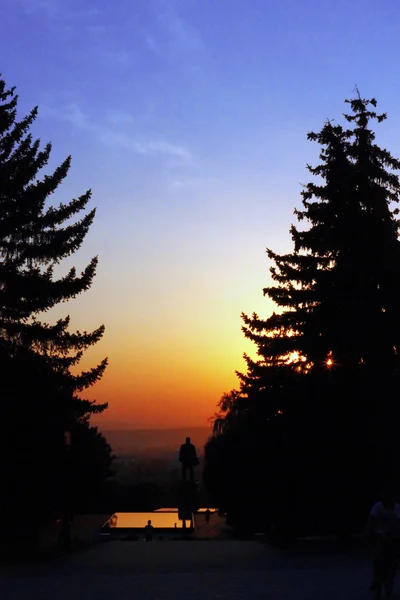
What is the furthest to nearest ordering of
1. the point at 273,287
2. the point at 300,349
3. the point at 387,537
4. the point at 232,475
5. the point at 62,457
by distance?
the point at 232,475
the point at 273,287
the point at 300,349
the point at 62,457
the point at 387,537

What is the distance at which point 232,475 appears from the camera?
40906 mm

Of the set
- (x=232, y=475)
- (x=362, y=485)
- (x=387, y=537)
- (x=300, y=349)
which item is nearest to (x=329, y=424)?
(x=362, y=485)

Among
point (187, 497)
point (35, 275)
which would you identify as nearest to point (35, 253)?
point (35, 275)

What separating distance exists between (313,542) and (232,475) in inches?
677

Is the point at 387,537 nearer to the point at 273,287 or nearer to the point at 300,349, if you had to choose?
the point at 300,349

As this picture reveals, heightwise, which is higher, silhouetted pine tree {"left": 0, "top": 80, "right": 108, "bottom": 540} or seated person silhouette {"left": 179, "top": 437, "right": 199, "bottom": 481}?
silhouetted pine tree {"left": 0, "top": 80, "right": 108, "bottom": 540}

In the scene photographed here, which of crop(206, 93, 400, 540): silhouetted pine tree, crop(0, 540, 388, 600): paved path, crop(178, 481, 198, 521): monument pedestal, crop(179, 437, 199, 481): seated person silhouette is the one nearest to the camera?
crop(0, 540, 388, 600): paved path

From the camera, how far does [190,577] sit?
15.1 m

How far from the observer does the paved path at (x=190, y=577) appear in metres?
12.9

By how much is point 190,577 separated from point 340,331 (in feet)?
52.1

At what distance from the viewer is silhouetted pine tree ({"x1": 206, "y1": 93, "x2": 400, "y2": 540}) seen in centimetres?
2459

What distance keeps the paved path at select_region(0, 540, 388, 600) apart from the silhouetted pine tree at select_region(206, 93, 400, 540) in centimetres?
426

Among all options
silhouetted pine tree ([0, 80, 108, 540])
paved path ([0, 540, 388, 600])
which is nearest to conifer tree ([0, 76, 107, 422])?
silhouetted pine tree ([0, 80, 108, 540])

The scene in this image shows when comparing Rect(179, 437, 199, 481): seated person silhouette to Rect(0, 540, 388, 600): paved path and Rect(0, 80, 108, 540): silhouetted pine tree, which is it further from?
Rect(0, 540, 388, 600): paved path
